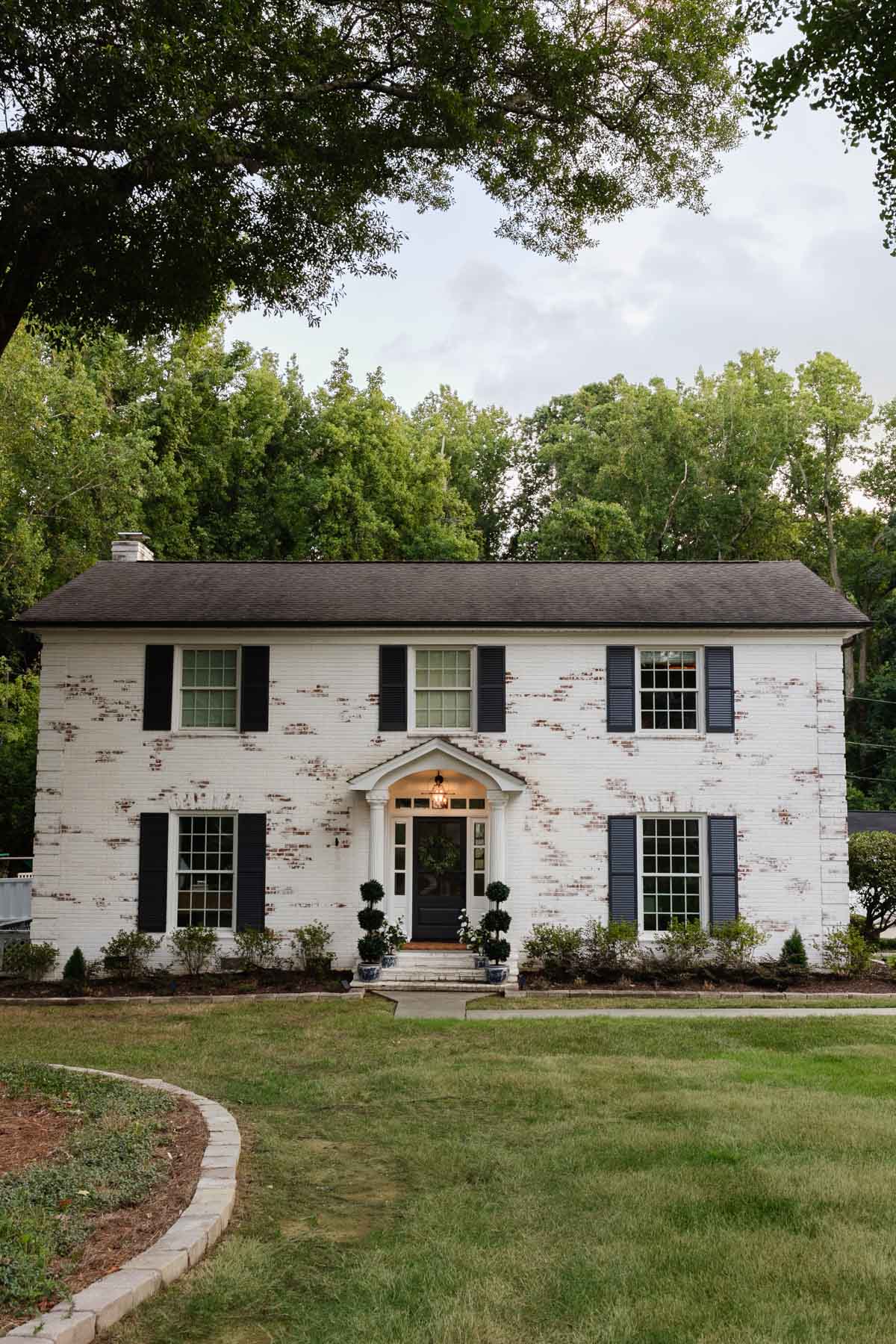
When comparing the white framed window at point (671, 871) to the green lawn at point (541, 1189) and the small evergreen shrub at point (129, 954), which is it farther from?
the small evergreen shrub at point (129, 954)

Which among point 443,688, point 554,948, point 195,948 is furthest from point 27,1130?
point 443,688

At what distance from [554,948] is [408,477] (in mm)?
21561

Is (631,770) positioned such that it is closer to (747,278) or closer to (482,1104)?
(482,1104)

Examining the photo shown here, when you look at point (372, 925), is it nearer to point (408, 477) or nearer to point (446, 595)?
point (446, 595)

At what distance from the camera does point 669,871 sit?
54.4 feet

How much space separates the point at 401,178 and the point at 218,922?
36.3 feet

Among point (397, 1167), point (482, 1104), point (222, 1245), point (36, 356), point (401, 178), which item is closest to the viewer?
point (222, 1245)

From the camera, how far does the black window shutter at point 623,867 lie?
16.4 metres

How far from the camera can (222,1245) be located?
17.7 feet

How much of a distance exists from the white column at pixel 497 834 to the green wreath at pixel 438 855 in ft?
2.80

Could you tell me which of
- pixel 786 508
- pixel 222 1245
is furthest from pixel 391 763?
pixel 786 508

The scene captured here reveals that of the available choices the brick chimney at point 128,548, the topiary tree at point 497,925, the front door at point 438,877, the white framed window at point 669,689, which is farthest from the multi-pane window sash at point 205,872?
the white framed window at point 669,689

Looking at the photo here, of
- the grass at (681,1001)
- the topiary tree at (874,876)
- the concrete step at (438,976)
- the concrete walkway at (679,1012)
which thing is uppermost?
the topiary tree at (874,876)

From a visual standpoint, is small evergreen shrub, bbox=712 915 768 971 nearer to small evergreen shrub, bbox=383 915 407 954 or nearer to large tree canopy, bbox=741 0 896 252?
small evergreen shrub, bbox=383 915 407 954
